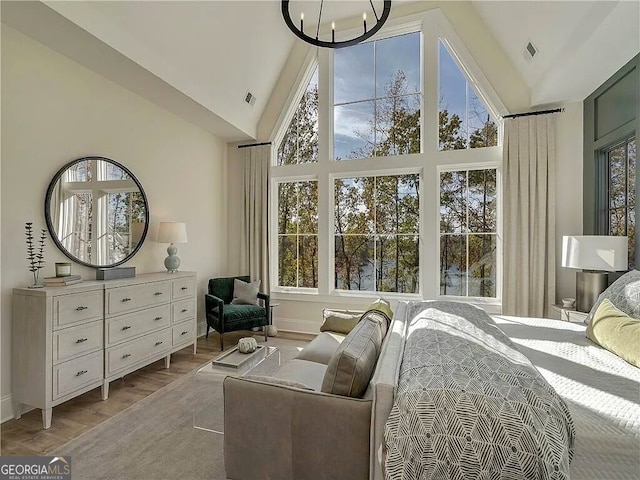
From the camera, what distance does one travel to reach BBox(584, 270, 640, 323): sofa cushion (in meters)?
2.06

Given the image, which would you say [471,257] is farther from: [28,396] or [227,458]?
[28,396]

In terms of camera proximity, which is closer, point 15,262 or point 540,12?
point 15,262

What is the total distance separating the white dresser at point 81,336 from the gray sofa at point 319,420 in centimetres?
161

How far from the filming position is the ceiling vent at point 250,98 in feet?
14.9

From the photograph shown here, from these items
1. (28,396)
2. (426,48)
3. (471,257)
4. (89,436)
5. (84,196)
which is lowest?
(89,436)

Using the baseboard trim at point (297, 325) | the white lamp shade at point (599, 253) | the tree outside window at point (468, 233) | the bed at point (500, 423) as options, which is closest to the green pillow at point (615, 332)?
the bed at point (500, 423)

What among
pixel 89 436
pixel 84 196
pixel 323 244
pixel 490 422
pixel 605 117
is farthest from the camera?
pixel 323 244

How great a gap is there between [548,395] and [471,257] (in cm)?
316

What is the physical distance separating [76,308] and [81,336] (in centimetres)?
22

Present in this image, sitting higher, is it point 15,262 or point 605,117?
point 605,117

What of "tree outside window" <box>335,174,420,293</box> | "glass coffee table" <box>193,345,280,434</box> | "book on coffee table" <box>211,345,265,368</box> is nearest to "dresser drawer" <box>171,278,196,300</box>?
"book on coffee table" <box>211,345,265,368</box>

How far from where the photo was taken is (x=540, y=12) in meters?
3.04

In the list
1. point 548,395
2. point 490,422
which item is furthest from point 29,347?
point 548,395

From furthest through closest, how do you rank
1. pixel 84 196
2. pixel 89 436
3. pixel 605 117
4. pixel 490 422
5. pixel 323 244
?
pixel 323 244 → pixel 605 117 → pixel 84 196 → pixel 89 436 → pixel 490 422
